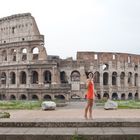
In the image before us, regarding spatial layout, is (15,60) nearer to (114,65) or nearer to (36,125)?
(114,65)

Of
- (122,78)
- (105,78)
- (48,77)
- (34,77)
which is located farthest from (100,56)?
(34,77)

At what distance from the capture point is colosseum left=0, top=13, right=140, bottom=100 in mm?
53406

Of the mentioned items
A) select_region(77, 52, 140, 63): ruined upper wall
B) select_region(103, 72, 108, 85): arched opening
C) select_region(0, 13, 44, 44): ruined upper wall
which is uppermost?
select_region(0, 13, 44, 44): ruined upper wall

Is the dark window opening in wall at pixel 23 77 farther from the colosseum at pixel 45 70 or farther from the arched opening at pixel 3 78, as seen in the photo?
the arched opening at pixel 3 78

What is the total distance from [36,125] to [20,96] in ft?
140

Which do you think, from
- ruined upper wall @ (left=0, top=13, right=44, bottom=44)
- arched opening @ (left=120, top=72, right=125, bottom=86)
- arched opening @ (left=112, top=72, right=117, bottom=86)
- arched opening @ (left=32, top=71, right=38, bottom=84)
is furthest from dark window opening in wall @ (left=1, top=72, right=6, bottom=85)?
arched opening @ (left=120, top=72, right=125, bottom=86)

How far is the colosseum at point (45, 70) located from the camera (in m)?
53.4

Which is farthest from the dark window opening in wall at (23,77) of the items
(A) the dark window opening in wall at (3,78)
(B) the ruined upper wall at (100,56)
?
(B) the ruined upper wall at (100,56)

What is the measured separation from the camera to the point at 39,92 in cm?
5247

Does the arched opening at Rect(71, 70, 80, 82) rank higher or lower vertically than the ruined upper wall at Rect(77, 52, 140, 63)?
lower

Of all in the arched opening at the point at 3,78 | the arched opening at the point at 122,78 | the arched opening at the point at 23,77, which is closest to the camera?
the arched opening at the point at 23,77

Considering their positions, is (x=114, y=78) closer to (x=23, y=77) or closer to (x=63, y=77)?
(x=63, y=77)

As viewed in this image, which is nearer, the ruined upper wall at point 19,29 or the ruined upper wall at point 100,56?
the ruined upper wall at point 19,29

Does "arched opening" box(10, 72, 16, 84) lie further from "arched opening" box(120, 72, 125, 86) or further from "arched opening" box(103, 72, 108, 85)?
"arched opening" box(120, 72, 125, 86)
